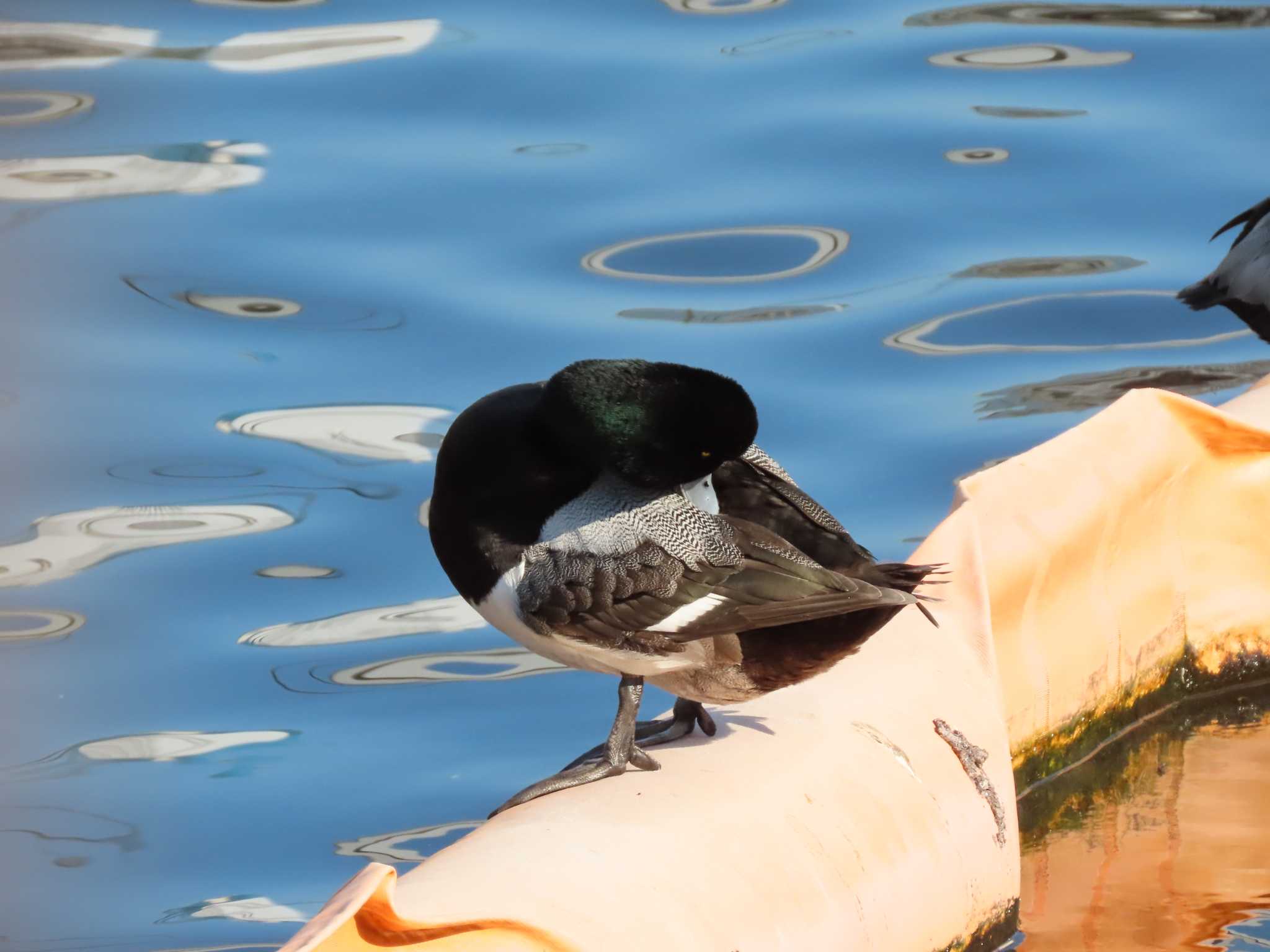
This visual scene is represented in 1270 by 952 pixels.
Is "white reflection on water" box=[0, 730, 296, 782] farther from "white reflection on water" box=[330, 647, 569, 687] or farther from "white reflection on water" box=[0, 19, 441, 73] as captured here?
"white reflection on water" box=[0, 19, 441, 73]

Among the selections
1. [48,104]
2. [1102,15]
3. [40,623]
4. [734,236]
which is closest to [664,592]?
[40,623]

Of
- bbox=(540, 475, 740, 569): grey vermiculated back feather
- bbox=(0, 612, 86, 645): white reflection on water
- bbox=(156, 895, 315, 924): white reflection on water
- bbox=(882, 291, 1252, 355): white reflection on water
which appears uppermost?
bbox=(540, 475, 740, 569): grey vermiculated back feather

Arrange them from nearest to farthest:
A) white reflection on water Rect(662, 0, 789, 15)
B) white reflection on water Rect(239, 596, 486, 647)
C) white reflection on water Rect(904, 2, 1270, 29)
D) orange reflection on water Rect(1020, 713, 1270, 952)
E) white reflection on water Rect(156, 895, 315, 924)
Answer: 1. orange reflection on water Rect(1020, 713, 1270, 952)
2. white reflection on water Rect(156, 895, 315, 924)
3. white reflection on water Rect(239, 596, 486, 647)
4. white reflection on water Rect(904, 2, 1270, 29)
5. white reflection on water Rect(662, 0, 789, 15)

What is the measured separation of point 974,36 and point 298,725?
5427 mm

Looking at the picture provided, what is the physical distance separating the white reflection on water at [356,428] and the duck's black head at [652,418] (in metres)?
2.65

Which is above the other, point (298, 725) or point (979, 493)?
point (979, 493)

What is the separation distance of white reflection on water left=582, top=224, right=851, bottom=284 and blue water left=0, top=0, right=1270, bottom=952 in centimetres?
2

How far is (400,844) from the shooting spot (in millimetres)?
3799

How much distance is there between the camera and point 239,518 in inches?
203

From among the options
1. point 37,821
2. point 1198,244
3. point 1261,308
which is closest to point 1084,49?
point 1198,244

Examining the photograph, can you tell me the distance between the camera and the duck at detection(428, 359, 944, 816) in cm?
273

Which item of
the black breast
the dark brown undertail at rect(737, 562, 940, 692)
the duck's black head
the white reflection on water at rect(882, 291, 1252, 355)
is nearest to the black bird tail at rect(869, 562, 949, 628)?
the dark brown undertail at rect(737, 562, 940, 692)

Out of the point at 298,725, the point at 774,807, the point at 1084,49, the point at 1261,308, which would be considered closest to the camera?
the point at 774,807

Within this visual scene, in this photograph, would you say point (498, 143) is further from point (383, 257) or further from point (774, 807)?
point (774, 807)
